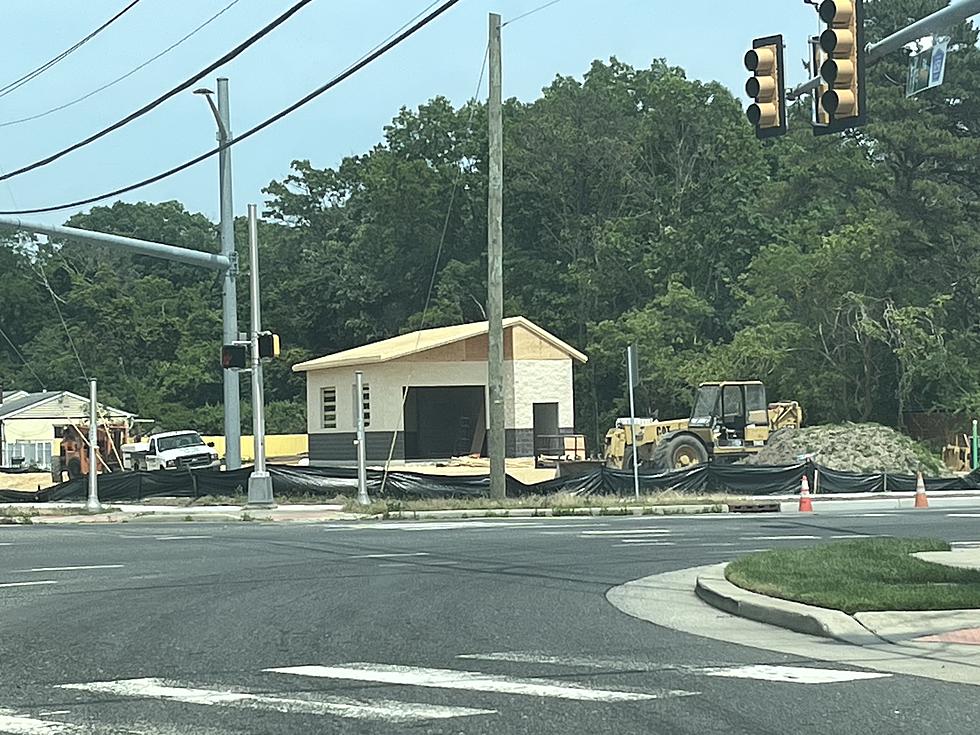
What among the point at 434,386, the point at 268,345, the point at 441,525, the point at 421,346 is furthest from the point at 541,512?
the point at 434,386

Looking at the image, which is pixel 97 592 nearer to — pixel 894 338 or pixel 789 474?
pixel 789 474

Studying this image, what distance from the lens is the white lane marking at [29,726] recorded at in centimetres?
786

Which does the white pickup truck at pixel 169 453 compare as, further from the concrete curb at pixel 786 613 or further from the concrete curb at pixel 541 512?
the concrete curb at pixel 786 613

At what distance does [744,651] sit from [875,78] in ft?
173

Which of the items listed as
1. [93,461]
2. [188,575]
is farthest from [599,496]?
[188,575]

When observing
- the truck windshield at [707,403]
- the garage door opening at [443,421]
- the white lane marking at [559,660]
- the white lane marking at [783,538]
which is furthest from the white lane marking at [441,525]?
the garage door opening at [443,421]

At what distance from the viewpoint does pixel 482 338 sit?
50.0m

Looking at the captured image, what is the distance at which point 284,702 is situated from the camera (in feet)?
28.3

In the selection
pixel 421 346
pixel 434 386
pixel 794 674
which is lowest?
pixel 794 674

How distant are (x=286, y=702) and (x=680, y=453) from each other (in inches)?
1210

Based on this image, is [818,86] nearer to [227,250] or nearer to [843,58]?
[843,58]

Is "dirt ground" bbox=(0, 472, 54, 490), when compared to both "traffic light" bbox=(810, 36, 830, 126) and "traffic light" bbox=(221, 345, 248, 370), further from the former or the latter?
"traffic light" bbox=(810, 36, 830, 126)

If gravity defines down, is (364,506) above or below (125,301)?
below

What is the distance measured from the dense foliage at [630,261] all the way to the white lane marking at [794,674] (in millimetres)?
38613
